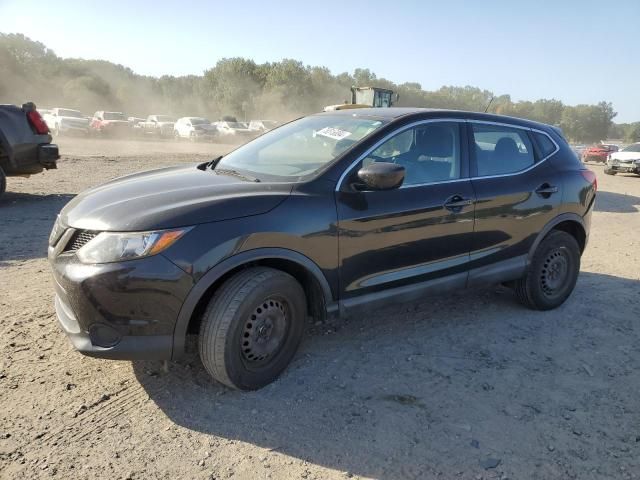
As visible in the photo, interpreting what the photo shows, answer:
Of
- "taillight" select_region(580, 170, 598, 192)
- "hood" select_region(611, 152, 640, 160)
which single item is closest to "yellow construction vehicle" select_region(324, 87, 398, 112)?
"hood" select_region(611, 152, 640, 160)

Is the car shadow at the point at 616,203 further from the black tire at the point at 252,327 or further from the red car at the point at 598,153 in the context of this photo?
the red car at the point at 598,153

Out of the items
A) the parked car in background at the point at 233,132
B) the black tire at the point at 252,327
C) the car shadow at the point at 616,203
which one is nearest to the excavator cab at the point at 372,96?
the car shadow at the point at 616,203

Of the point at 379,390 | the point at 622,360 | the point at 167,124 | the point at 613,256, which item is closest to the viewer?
the point at 379,390

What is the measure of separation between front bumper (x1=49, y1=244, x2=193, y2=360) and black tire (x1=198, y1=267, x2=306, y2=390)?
228mm

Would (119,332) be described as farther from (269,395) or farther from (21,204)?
(21,204)

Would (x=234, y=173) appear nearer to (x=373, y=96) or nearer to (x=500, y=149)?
(x=500, y=149)

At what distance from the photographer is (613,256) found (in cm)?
690

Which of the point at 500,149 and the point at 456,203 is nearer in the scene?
the point at 456,203

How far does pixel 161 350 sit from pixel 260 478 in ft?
2.81

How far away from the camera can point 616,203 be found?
Result: 12.4 metres

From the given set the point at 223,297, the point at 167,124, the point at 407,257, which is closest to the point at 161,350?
the point at 223,297

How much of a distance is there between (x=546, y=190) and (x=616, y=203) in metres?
9.61

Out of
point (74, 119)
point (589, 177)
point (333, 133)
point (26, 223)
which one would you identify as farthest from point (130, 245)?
point (74, 119)

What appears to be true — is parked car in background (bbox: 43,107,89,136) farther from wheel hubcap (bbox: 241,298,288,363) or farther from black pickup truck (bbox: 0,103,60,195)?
wheel hubcap (bbox: 241,298,288,363)
